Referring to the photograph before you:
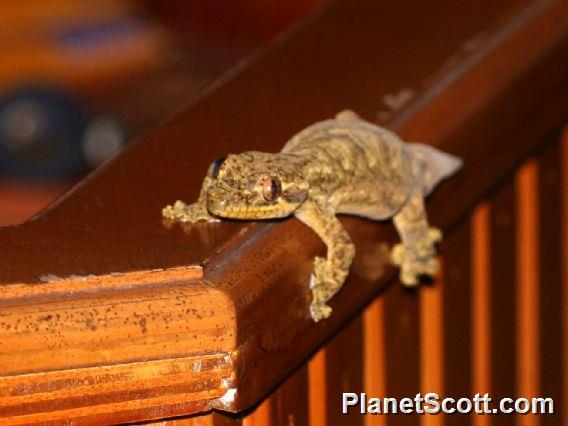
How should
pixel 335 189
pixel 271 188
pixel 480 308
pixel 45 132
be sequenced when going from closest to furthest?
pixel 271 188 → pixel 335 189 → pixel 480 308 → pixel 45 132

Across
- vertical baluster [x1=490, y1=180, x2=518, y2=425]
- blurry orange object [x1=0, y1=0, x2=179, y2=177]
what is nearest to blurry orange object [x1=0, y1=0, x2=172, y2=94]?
blurry orange object [x1=0, y1=0, x2=179, y2=177]

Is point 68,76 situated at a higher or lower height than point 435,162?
higher

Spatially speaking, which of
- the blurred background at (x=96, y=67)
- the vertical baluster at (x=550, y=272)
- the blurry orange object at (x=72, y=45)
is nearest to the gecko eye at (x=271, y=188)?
the vertical baluster at (x=550, y=272)

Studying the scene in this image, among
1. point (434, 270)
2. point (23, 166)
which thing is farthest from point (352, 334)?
point (23, 166)

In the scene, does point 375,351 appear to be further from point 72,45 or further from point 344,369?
point 72,45

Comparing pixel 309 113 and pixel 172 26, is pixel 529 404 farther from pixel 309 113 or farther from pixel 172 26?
pixel 172 26

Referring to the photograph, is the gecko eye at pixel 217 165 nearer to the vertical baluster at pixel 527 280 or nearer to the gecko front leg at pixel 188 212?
the gecko front leg at pixel 188 212

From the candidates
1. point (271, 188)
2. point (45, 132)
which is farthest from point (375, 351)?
point (45, 132)
